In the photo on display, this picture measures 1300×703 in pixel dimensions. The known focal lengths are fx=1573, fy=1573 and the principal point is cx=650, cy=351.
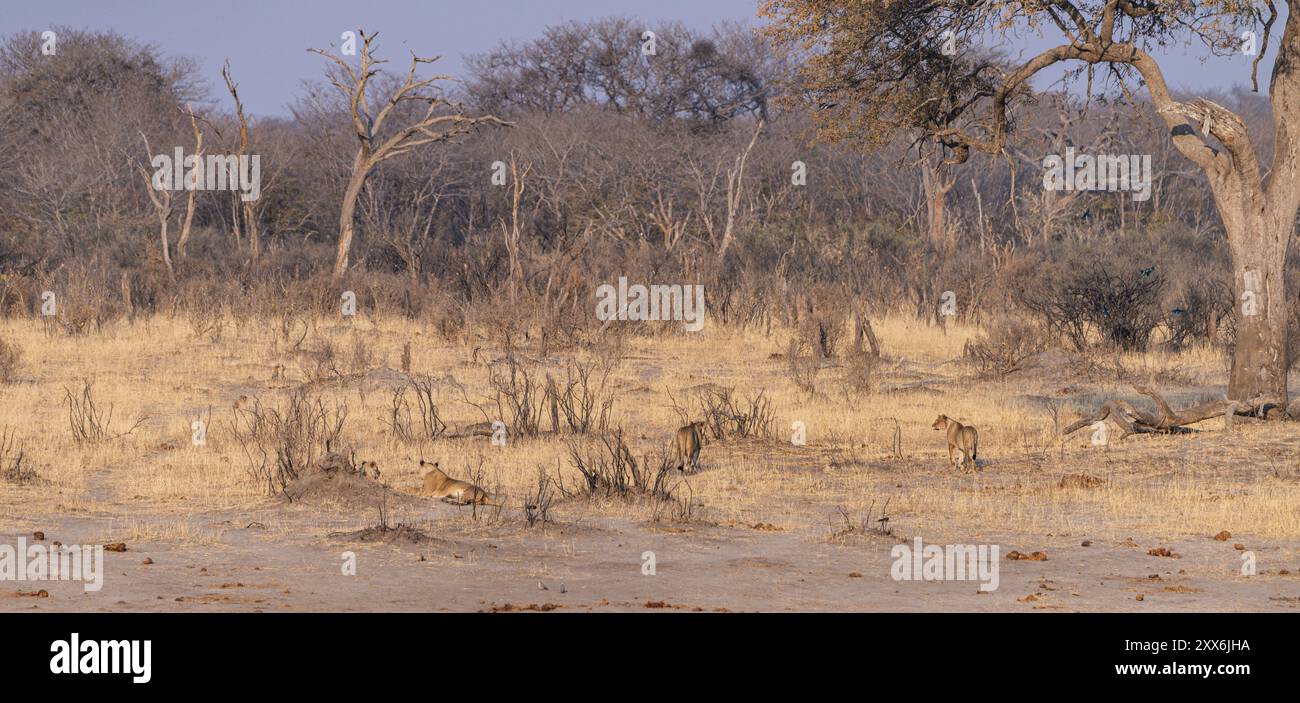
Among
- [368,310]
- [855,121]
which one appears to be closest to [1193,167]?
[368,310]

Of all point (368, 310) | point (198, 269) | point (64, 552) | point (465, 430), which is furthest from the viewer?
point (198, 269)

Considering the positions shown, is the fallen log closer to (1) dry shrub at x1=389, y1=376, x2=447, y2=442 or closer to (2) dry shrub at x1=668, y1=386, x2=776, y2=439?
(2) dry shrub at x1=668, y1=386, x2=776, y2=439

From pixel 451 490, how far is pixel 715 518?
64.6 inches

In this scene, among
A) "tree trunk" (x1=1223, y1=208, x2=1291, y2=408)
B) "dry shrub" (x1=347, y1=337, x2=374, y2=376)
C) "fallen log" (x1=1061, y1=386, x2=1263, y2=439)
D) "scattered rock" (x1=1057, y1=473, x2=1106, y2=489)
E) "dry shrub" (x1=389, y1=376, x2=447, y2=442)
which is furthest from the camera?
"dry shrub" (x1=347, y1=337, x2=374, y2=376)

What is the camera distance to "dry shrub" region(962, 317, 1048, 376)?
56.4 feet

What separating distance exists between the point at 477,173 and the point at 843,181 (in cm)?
897

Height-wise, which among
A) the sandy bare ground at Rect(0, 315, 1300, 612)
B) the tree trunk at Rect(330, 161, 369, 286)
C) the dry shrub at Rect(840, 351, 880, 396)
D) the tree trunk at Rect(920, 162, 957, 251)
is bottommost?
the sandy bare ground at Rect(0, 315, 1300, 612)

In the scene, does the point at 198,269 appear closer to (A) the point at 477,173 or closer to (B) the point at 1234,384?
(A) the point at 477,173

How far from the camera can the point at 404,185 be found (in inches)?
1398

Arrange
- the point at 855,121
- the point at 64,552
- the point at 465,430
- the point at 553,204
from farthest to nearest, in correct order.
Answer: the point at 553,204
the point at 855,121
the point at 465,430
the point at 64,552

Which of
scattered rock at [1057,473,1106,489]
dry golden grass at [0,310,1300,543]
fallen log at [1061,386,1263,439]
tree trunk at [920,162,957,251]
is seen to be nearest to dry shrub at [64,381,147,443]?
dry golden grass at [0,310,1300,543]

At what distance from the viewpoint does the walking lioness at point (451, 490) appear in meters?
9.46

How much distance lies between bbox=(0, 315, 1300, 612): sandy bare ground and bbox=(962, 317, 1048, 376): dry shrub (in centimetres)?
138

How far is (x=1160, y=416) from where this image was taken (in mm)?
12742
